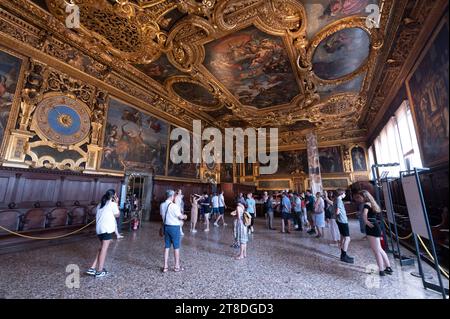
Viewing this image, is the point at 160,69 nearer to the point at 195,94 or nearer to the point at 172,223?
the point at 195,94

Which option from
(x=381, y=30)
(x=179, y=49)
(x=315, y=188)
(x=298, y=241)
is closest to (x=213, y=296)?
(x=298, y=241)

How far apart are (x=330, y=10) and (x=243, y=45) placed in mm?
2875

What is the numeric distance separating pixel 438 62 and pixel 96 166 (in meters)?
11.1

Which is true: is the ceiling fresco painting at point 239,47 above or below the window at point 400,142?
above

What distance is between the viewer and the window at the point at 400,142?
6502mm

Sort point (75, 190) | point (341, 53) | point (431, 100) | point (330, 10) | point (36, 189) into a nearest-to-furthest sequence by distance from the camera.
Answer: point (431, 100) → point (330, 10) → point (36, 189) → point (75, 190) → point (341, 53)

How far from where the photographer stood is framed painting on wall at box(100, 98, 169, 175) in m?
8.04

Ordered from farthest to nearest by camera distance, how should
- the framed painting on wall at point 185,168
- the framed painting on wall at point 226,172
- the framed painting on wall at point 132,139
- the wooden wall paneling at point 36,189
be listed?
the framed painting on wall at point 226,172 → the framed painting on wall at point 185,168 → the framed painting on wall at point 132,139 → the wooden wall paneling at point 36,189

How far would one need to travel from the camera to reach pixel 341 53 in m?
7.17

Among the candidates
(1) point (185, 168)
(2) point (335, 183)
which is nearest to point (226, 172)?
(1) point (185, 168)

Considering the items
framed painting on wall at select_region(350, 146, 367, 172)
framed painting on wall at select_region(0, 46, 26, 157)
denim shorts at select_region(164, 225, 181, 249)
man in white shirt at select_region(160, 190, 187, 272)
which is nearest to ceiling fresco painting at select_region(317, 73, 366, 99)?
framed painting on wall at select_region(350, 146, 367, 172)

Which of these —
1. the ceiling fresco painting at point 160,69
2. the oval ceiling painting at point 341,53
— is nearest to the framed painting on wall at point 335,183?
the oval ceiling painting at point 341,53

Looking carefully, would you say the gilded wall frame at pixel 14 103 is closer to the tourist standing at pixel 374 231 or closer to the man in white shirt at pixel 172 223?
the man in white shirt at pixel 172 223

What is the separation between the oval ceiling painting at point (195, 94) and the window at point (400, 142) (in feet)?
28.6
